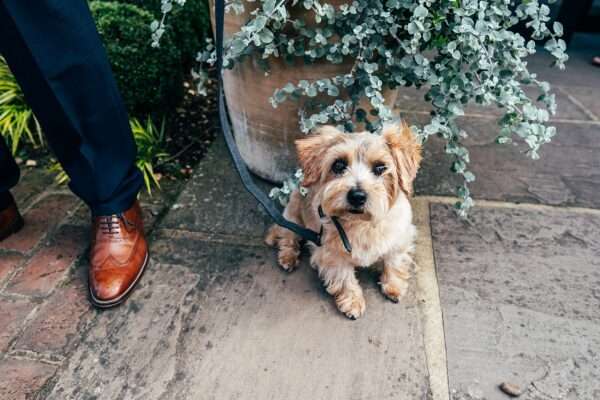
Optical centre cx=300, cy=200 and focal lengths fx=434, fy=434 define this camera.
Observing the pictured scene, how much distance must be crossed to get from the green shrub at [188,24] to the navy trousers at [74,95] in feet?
4.93

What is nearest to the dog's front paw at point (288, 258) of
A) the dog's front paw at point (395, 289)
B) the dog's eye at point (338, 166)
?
the dog's front paw at point (395, 289)

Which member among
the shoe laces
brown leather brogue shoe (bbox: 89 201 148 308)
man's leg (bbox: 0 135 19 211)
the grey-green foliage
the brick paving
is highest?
the grey-green foliage

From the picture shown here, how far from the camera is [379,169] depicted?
6.11ft

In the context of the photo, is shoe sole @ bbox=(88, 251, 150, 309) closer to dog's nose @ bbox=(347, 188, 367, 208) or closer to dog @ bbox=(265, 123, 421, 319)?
dog @ bbox=(265, 123, 421, 319)

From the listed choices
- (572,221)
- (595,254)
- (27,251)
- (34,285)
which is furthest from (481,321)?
(27,251)

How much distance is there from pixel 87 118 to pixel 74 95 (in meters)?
0.12

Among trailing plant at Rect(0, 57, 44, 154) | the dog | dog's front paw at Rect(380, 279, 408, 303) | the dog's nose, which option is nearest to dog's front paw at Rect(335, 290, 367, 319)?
the dog

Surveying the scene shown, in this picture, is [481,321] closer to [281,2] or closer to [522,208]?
[522,208]

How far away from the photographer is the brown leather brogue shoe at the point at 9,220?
2.51 meters

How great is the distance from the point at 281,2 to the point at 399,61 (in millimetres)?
645

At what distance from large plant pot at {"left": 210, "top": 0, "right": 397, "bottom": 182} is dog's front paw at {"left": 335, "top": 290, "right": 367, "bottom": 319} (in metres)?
0.98

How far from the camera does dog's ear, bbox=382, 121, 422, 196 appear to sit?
1841 mm

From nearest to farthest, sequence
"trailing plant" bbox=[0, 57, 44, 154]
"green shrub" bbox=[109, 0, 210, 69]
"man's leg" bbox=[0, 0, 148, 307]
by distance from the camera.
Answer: "man's leg" bbox=[0, 0, 148, 307]
"trailing plant" bbox=[0, 57, 44, 154]
"green shrub" bbox=[109, 0, 210, 69]

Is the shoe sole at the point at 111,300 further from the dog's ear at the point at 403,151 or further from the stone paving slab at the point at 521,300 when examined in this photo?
the stone paving slab at the point at 521,300
